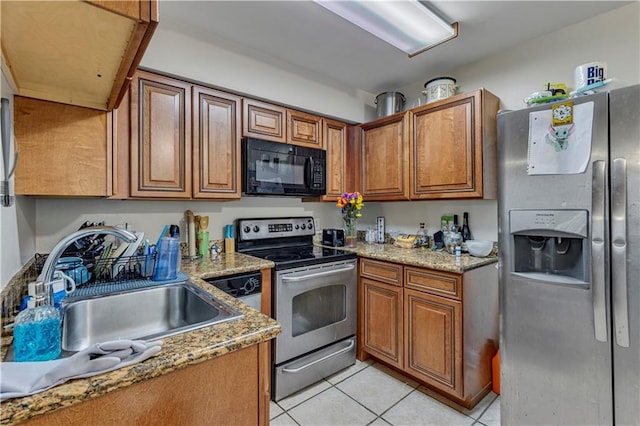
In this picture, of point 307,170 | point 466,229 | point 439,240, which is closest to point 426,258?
point 439,240

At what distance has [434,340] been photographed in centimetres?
191

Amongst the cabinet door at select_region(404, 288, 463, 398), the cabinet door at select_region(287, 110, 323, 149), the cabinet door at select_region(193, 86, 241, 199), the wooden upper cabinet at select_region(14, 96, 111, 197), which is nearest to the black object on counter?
the cabinet door at select_region(404, 288, 463, 398)

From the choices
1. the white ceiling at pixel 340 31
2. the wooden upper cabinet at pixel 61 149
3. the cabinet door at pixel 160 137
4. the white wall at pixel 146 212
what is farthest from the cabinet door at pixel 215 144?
the wooden upper cabinet at pixel 61 149

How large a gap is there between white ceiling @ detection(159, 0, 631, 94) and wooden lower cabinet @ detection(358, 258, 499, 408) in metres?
1.60

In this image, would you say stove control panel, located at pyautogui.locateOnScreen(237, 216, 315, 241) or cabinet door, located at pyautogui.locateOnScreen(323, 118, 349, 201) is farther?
cabinet door, located at pyautogui.locateOnScreen(323, 118, 349, 201)

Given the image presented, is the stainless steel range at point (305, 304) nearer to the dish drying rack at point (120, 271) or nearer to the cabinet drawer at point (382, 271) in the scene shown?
the cabinet drawer at point (382, 271)

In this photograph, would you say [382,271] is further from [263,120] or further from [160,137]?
[160,137]

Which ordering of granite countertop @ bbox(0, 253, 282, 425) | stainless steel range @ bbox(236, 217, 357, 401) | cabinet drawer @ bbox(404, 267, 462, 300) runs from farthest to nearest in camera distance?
stainless steel range @ bbox(236, 217, 357, 401) < cabinet drawer @ bbox(404, 267, 462, 300) < granite countertop @ bbox(0, 253, 282, 425)

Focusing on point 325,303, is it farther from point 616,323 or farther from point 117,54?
point 117,54

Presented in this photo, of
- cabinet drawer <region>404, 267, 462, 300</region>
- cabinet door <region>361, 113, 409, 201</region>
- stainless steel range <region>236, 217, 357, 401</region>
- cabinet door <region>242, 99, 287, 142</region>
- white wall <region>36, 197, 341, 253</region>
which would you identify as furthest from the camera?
cabinet door <region>361, 113, 409, 201</region>

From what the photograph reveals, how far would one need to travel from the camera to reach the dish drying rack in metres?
1.39

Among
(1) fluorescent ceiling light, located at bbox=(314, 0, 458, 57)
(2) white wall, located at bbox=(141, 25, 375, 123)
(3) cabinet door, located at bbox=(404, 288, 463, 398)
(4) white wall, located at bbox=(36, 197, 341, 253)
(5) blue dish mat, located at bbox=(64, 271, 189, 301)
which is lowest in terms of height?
(3) cabinet door, located at bbox=(404, 288, 463, 398)

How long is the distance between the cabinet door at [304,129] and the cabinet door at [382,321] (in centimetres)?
123

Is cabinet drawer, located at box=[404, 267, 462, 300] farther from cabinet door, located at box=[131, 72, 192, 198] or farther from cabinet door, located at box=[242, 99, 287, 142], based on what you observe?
cabinet door, located at box=[131, 72, 192, 198]
